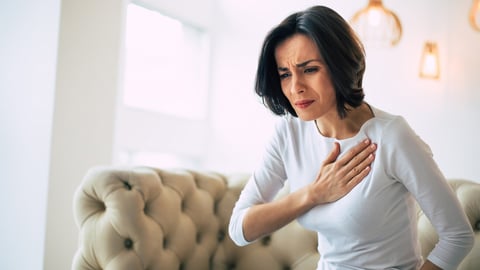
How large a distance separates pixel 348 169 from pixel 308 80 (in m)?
0.23

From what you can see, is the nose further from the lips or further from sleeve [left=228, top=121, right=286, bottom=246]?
sleeve [left=228, top=121, right=286, bottom=246]

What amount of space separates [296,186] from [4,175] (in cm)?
161

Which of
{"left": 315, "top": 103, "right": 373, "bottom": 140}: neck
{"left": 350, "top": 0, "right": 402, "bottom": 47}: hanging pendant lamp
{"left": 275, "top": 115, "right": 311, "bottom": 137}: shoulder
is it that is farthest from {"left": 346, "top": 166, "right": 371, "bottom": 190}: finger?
{"left": 350, "top": 0, "right": 402, "bottom": 47}: hanging pendant lamp

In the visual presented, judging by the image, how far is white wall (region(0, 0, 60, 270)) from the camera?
237 cm

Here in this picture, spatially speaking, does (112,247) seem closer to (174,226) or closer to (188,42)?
(174,226)

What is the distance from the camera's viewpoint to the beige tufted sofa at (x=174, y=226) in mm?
1599

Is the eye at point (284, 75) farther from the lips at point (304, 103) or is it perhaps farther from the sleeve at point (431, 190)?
the sleeve at point (431, 190)

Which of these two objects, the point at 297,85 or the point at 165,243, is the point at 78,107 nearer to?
the point at 165,243

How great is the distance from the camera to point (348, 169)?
123 cm

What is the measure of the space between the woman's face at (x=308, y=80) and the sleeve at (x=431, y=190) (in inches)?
6.4

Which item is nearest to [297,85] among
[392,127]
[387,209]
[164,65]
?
[392,127]

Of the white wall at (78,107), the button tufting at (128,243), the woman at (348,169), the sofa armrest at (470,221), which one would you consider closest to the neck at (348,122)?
the woman at (348,169)

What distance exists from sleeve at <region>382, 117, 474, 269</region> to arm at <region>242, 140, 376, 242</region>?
61mm

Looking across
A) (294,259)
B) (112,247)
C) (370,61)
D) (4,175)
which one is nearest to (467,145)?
(370,61)
